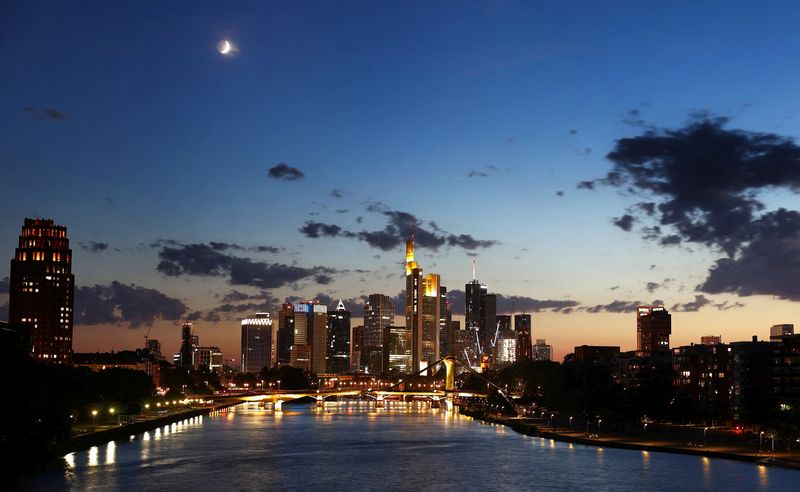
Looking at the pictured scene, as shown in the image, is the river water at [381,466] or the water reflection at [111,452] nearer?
the river water at [381,466]

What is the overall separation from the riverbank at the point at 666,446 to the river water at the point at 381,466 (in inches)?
71.7

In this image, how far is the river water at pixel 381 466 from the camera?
68.2 m

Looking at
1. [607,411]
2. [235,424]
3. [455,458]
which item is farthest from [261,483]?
[235,424]

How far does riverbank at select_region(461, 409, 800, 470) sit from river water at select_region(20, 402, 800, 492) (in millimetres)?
1821

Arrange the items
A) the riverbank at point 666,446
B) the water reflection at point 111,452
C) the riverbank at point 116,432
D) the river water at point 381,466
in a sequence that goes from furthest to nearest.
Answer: the riverbank at point 116,432 → the water reflection at point 111,452 → the riverbank at point 666,446 → the river water at point 381,466

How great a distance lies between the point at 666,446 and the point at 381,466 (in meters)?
29.8

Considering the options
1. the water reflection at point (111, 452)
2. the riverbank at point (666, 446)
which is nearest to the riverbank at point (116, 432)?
the water reflection at point (111, 452)

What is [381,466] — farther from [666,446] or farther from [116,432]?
[116,432]

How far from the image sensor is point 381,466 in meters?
81.9

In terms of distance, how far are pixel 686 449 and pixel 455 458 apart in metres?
21.5

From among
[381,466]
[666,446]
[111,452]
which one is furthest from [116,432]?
[666,446]

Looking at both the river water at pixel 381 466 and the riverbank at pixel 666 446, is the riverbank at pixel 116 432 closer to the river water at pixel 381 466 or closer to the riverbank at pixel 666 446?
the river water at pixel 381 466

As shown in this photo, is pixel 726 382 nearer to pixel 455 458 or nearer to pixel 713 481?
pixel 455 458

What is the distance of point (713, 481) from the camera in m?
68.5
